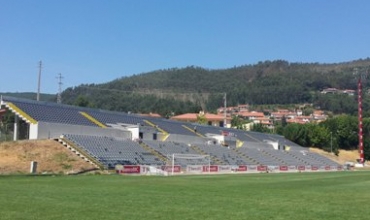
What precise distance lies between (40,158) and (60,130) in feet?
29.4

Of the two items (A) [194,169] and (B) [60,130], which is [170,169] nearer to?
(A) [194,169]

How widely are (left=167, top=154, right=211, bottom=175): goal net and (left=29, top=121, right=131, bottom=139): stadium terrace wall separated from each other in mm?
8930

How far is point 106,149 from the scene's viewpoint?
56844mm

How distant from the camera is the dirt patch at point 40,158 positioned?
44.8m

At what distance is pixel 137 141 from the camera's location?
218ft

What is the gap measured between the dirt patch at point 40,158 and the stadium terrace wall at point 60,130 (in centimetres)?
240

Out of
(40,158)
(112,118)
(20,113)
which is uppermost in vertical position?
(112,118)

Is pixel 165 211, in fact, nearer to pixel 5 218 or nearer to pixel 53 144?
pixel 5 218

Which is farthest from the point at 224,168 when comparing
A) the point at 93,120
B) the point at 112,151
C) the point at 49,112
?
the point at 49,112

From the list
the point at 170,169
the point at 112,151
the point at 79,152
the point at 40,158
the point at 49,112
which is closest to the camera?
the point at 40,158

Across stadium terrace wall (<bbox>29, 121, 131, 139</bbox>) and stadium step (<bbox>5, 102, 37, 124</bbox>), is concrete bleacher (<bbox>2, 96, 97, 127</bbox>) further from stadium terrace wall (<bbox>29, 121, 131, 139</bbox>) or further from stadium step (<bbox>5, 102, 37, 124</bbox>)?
stadium terrace wall (<bbox>29, 121, 131, 139</bbox>)

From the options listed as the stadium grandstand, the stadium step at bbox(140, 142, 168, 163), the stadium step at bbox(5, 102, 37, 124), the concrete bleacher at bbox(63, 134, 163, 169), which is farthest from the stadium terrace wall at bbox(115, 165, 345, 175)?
the stadium step at bbox(5, 102, 37, 124)

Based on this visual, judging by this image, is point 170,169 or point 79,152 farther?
point 170,169

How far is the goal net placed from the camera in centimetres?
5592
